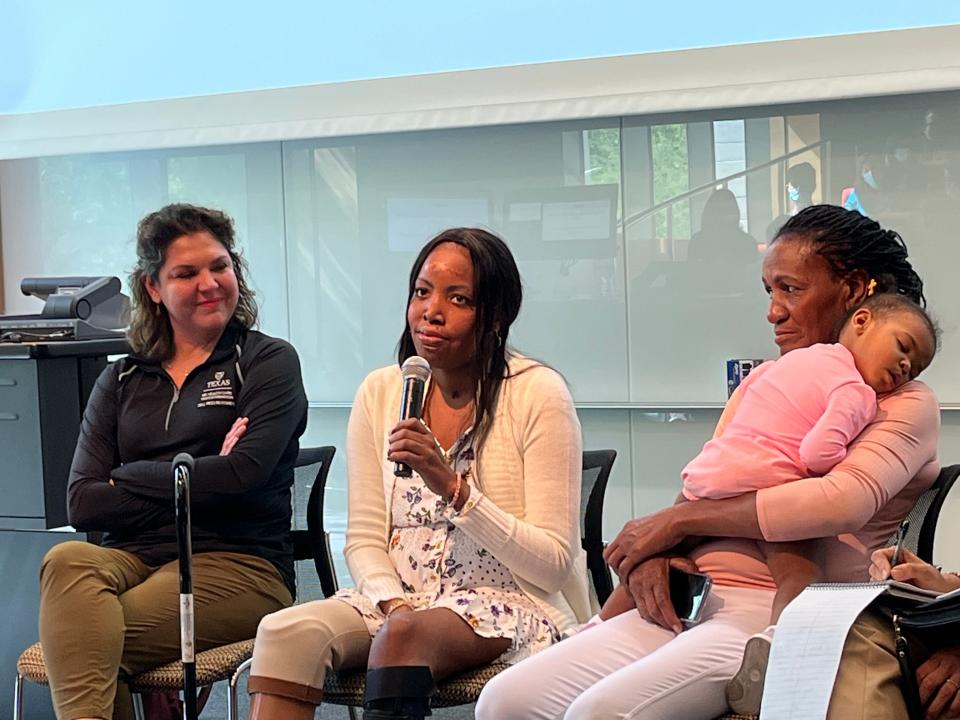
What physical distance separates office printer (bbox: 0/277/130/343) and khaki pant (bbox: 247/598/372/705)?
1.50m

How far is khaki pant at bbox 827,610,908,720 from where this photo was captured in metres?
1.75

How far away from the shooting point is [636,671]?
6.89ft

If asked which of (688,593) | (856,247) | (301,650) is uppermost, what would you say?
(856,247)

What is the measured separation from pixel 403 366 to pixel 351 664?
56 centimetres

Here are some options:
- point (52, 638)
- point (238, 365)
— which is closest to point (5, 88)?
point (238, 365)

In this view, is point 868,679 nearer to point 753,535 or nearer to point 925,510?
point 753,535

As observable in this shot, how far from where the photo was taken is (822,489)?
213cm

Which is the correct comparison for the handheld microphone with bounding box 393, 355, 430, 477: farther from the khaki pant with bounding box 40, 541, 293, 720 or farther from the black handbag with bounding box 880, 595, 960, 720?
the black handbag with bounding box 880, 595, 960, 720

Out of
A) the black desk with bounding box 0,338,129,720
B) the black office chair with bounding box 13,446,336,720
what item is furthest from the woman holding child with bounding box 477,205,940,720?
the black desk with bounding box 0,338,129,720

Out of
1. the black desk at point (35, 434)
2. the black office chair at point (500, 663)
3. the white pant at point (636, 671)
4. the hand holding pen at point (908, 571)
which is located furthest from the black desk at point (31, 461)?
the hand holding pen at point (908, 571)

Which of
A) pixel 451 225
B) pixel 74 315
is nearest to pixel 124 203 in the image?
pixel 451 225

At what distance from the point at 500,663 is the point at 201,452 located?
898 millimetres

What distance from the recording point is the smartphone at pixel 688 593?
2.24 metres

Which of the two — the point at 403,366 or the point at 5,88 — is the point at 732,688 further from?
the point at 5,88
